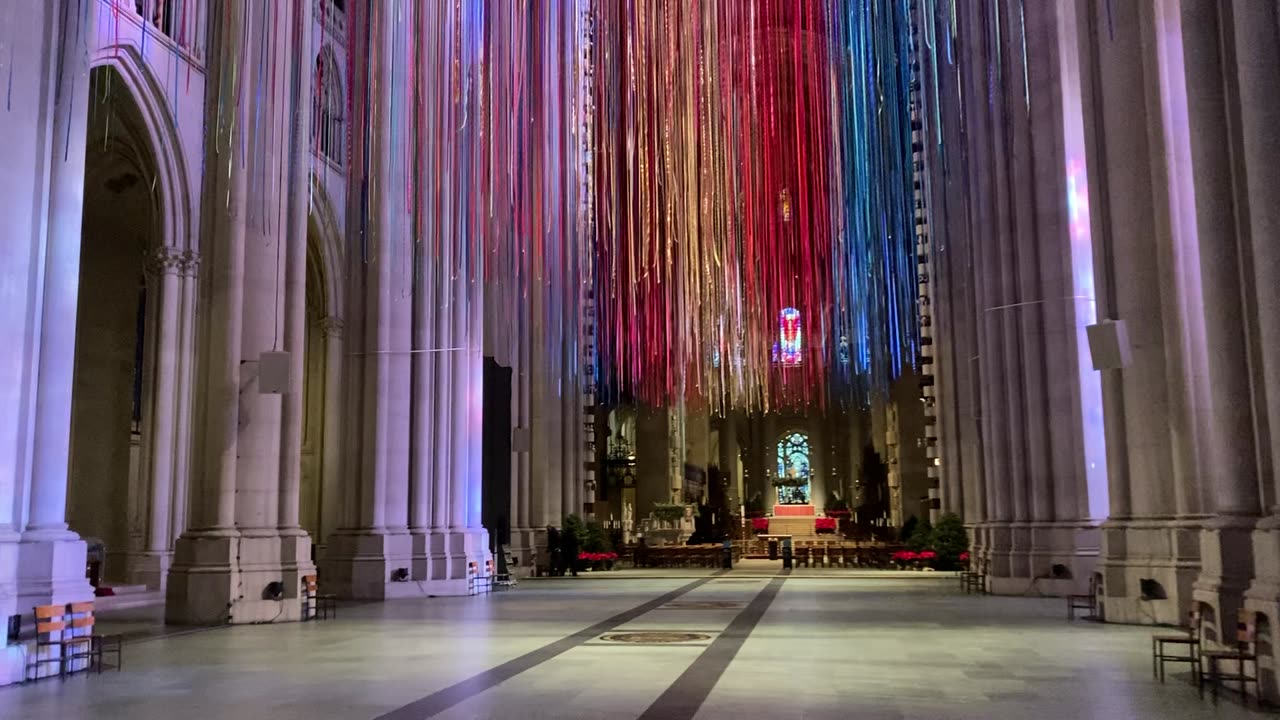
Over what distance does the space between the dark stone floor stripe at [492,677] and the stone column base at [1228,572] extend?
676 centimetres

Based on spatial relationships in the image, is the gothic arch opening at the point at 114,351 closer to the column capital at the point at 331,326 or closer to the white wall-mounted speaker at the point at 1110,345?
the column capital at the point at 331,326

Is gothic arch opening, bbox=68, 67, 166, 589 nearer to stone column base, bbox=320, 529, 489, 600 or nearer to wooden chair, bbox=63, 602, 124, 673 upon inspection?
stone column base, bbox=320, 529, 489, 600

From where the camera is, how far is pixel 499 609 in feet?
63.0

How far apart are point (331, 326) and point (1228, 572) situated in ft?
94.1

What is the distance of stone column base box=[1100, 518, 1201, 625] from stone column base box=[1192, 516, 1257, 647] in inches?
119

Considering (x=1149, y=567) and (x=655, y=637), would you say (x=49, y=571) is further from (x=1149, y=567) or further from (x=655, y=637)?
(x=1149, y=567)

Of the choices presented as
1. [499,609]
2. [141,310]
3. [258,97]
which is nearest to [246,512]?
[499,609]

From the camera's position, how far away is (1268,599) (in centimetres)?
875

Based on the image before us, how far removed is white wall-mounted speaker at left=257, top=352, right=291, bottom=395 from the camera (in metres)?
16.4

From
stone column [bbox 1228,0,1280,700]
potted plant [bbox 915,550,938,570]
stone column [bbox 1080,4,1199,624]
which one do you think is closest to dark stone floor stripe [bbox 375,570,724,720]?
stone column [bbox 1228,0,1280,700]

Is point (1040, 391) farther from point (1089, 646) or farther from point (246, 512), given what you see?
point (246, 512)

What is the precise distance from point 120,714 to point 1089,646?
9.79 meters

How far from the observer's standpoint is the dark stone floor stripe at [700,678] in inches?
317

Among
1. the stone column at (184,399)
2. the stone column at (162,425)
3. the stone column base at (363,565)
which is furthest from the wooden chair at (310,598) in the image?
the stone column at (184,399)
